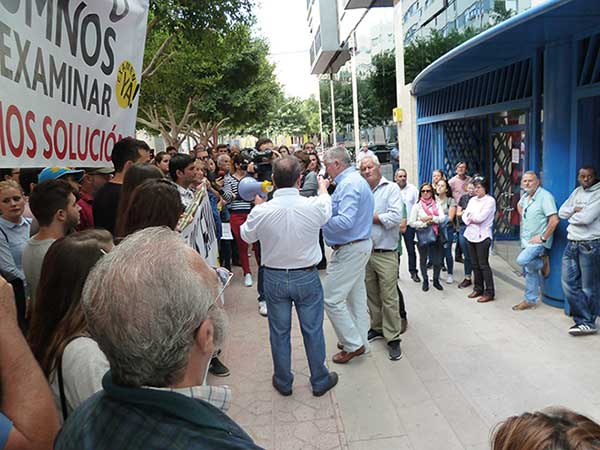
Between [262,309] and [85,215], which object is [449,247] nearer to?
[262,309]

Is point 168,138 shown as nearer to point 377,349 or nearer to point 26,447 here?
point 377,349

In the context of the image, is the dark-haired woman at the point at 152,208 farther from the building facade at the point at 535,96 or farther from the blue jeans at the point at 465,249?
the blue jeans at the point at 465,249

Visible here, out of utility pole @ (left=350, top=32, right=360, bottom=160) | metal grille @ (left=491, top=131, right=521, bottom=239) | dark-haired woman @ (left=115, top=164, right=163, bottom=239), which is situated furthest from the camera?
utility pole @ (left=350, top=32, right=360, bottom=160)

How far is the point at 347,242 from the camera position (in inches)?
173

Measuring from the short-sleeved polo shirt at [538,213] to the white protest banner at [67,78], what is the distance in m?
4.70

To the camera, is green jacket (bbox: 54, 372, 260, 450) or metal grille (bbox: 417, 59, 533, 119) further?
metal grille (bbox: 417, 59, 533, 119)

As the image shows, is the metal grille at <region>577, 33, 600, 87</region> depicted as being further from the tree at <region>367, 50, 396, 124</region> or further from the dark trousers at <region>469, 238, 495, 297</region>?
the tree at <region>367, 50, 396, 124</region>

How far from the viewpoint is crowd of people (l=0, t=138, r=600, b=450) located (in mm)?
1070

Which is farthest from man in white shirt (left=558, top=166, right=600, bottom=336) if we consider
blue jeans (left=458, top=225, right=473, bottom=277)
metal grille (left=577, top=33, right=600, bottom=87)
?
blue jeans (left=458, top=225, right=473, bottom=277)

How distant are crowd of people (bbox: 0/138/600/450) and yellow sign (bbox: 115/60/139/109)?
476mm

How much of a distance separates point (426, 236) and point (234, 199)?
2.79 metres

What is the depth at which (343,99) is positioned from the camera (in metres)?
32.3

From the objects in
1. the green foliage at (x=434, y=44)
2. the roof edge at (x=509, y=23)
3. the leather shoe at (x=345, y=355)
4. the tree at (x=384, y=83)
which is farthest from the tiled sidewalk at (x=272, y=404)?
the tree at (x=384, y=83)

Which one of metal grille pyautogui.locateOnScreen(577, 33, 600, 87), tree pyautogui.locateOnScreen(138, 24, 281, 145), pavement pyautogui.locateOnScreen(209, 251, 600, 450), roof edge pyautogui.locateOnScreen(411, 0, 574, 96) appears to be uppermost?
tree pyautogui.locateOnScreen(138, 24, 281, 145)
